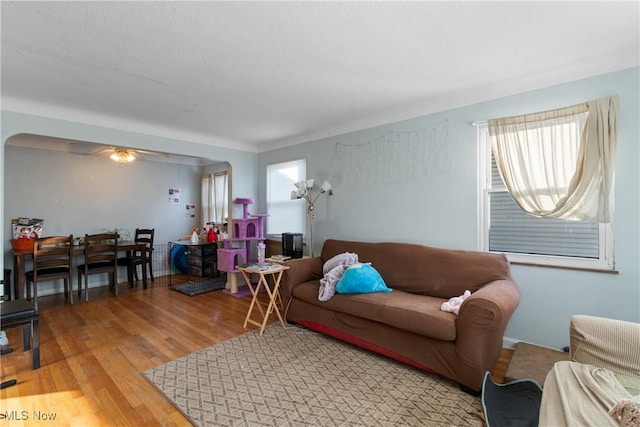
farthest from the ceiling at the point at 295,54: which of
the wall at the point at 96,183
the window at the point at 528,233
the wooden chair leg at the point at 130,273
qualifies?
the wooden chair leg at the point at 130,273

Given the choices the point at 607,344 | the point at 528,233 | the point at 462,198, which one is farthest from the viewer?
the point at 462,198

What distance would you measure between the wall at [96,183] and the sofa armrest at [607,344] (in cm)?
440

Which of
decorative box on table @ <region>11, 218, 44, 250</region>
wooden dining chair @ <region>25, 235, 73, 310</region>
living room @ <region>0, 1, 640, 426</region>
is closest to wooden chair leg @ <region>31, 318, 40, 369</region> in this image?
living room @ <region>0, 1, 640, 426</region>

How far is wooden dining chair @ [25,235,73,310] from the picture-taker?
3.78 meters

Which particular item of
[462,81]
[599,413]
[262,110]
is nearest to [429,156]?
[462,81]

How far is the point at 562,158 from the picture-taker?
243 cm

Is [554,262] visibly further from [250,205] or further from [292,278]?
[250,205]

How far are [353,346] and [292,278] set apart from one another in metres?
0.94

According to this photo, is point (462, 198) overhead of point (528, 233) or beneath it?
overhead

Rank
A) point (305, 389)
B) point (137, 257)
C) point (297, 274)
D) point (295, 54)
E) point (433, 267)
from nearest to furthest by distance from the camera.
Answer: point (305, 389) → point (295, 54) → point (433, 267) → point (297, 274) → point (137, 257)

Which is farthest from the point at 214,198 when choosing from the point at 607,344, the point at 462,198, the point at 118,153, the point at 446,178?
the point at 607,344

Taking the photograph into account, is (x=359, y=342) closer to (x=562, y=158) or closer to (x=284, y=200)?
(x=562, y=158)

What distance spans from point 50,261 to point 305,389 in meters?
3.93

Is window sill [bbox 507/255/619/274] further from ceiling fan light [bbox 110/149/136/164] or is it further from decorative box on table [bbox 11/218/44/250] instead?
decorative box on table [bbox 11/218/44/250]
